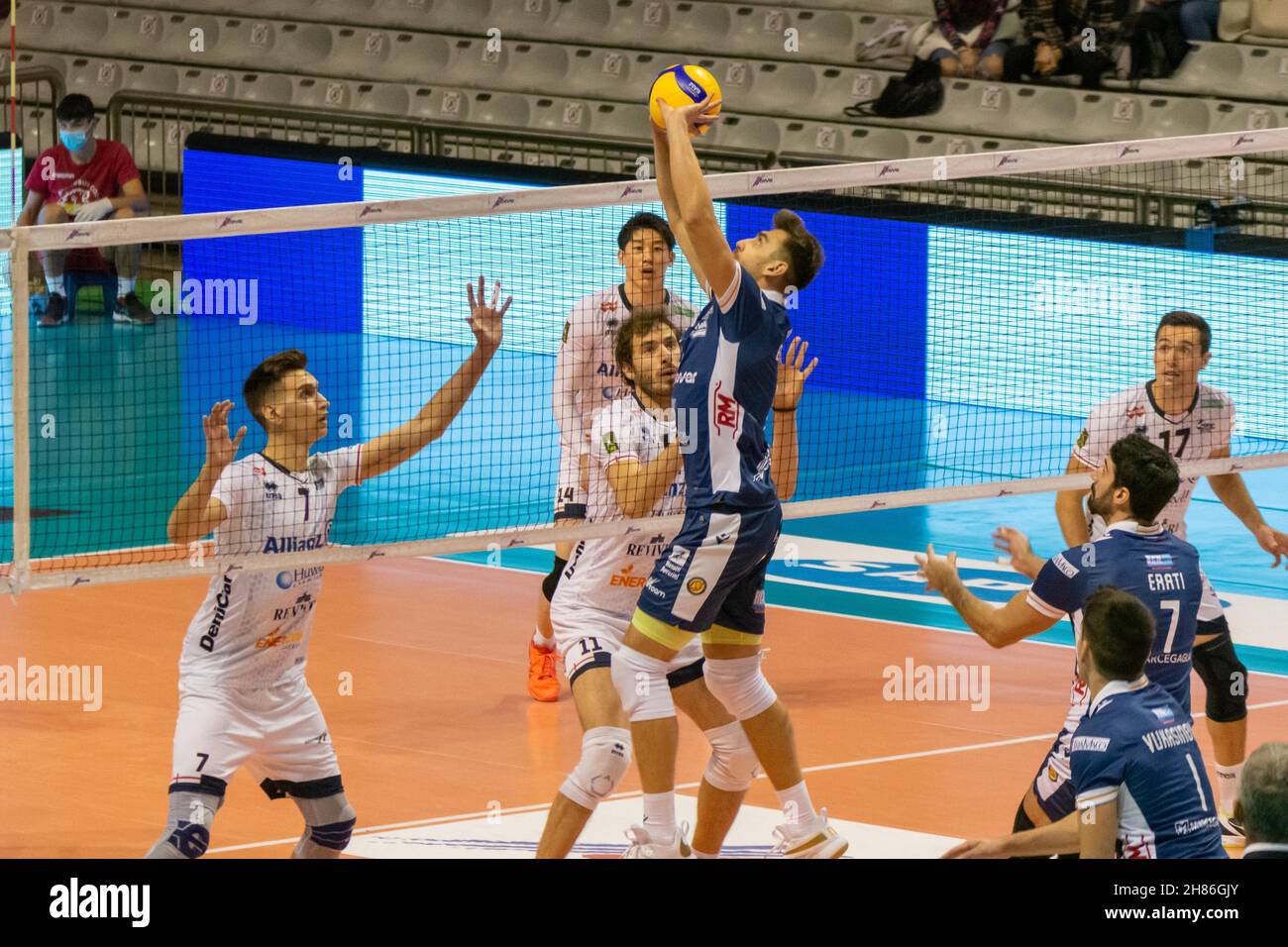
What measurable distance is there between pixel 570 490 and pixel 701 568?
1995 mm

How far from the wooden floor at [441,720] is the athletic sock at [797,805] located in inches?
32.1

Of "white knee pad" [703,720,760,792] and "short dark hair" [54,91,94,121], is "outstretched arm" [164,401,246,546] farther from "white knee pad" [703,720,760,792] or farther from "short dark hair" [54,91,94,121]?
"short dark hair" [54,91,94,121]

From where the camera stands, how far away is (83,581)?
786 centimetres

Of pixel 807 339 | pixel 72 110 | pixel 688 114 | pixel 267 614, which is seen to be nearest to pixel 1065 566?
pixel 688 114

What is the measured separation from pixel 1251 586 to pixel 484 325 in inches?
272

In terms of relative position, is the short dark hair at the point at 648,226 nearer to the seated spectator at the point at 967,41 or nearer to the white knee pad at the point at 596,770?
the white knee pad at the point at 596,770

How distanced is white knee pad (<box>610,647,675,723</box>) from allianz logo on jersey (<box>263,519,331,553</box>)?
114 cm

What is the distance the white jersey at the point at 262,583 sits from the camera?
7.05 metres

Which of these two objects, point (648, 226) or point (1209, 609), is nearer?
Result: point (1209, 609)

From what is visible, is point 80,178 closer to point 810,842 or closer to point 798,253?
point 798,253

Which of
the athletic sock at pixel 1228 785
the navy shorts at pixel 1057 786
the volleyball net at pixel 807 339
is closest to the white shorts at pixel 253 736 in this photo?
the navy shorts at pixel 1057 786

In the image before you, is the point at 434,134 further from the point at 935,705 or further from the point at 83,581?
the point at 83,581

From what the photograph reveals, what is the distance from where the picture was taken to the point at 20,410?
7.65 m
